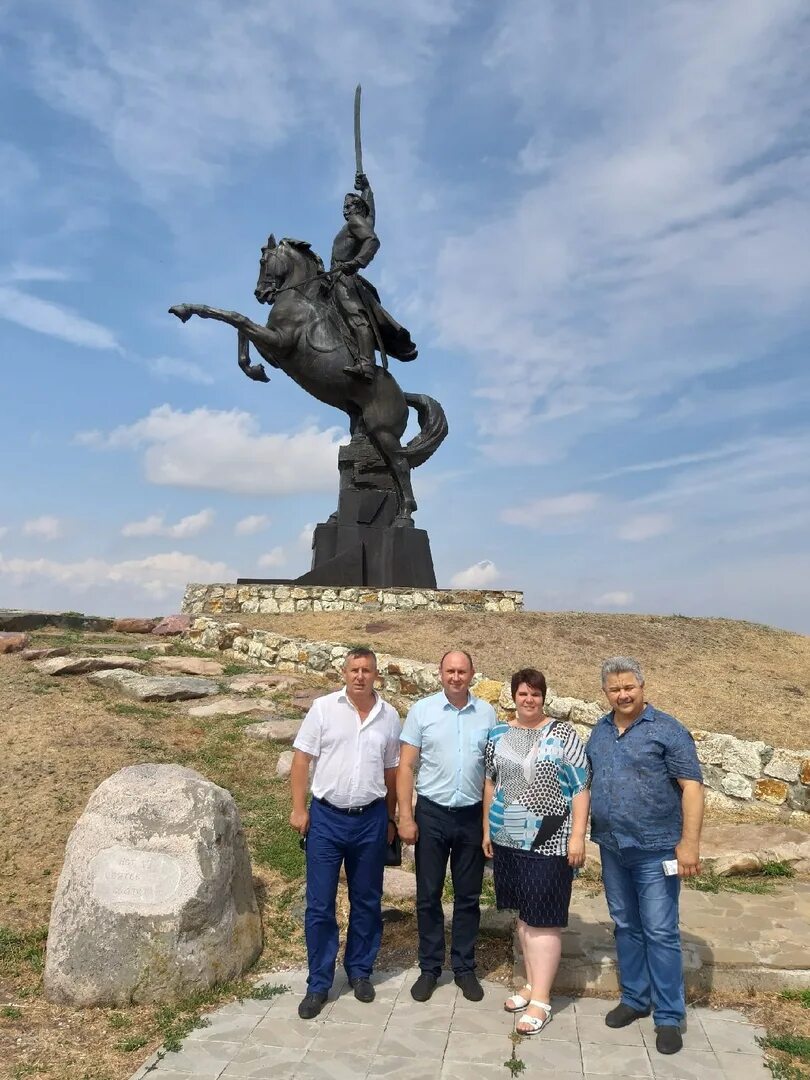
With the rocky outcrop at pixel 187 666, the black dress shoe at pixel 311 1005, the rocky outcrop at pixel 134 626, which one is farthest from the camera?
the rocky outcrop at pixel 134 626

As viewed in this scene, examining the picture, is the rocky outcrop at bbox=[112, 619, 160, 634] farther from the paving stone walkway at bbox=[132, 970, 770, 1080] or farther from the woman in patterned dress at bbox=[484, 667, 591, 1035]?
the woman in patterned dress at bbox=[484, 667, 591, 1035]

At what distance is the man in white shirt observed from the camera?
12.0 feet

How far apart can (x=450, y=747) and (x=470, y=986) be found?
1.08 metres

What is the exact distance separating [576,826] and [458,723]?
66cm

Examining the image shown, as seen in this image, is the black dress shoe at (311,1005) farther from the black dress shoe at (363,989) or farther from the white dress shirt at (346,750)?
the white dress shirt at (346,750)

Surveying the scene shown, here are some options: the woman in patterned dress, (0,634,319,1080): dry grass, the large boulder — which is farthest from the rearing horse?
the woman in patterned dress

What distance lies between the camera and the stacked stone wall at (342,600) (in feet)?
43.7

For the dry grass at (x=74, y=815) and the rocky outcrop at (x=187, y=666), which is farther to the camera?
the rocky outcrop at (x=187, y=666)

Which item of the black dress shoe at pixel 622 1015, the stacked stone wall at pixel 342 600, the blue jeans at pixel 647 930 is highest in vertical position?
the stacked stone wall at pixel 342 600

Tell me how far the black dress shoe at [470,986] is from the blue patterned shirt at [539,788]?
0.71 meters

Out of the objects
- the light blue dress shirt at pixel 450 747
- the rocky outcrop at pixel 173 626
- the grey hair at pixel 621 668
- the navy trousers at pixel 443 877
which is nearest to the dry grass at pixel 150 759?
the navy trousers at pixel 443 877

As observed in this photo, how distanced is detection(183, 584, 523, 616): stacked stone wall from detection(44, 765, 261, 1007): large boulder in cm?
903

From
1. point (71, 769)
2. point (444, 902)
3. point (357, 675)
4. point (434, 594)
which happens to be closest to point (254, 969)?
point (444, 902)

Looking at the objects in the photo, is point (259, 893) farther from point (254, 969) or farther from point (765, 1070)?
point (765, 1070)
